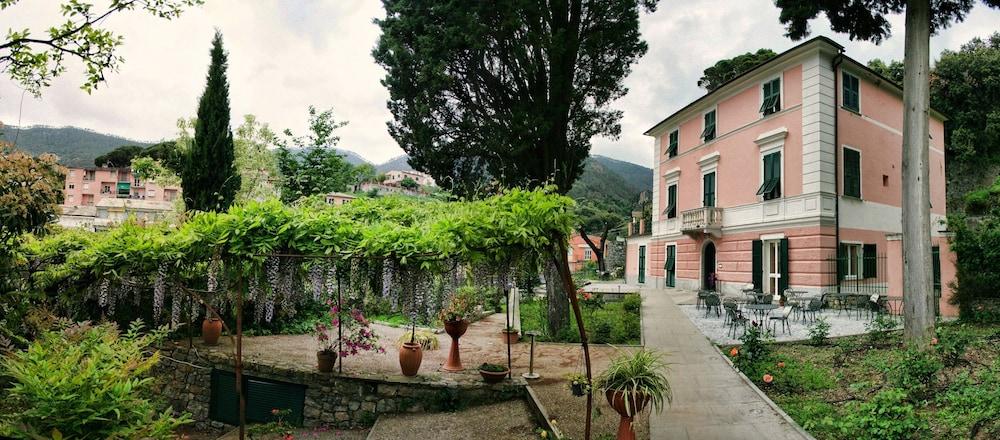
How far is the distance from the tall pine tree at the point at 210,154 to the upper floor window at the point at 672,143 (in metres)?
16.0

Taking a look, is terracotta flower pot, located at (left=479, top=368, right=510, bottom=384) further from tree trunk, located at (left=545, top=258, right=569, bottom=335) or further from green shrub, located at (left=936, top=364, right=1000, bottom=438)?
green shrub, located at (left=936, top=364, right=1000, bottom=438)

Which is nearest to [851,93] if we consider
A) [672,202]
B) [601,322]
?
[672,202]

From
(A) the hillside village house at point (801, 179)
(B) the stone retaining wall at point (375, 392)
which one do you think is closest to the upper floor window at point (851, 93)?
(A) the hillside village house at point (801, 179)

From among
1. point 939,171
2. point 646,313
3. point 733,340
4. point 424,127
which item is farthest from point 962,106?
point 424,127

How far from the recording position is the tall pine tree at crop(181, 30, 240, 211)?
544 inches

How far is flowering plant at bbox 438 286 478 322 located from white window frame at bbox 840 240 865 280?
1028cm

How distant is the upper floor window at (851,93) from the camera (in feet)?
44.5

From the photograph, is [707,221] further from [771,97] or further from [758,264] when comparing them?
[771,97]

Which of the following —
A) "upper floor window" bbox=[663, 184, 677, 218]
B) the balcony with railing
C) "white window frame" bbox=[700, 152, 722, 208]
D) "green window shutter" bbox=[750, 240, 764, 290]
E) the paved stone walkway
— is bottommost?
the paved stone walkway

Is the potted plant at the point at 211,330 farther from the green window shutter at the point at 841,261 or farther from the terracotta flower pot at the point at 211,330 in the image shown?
the green window shutter at the point at 841,261

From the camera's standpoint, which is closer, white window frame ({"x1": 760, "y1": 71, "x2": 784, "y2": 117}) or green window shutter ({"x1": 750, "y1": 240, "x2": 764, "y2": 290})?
white window frame ({"x1": 760, "y1": 71, "x2": 784, "y2": 117})

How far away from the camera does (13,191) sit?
11.9 ft

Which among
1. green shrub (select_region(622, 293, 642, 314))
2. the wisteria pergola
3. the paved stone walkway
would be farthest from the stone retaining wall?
green shrub (select_region(622, 293, 642, 314))

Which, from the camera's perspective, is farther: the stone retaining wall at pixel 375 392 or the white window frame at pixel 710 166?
the white window frame at pixel 710 166
